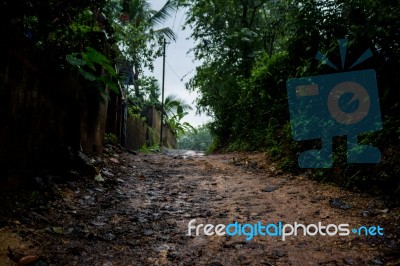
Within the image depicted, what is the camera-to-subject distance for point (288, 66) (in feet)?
24.1

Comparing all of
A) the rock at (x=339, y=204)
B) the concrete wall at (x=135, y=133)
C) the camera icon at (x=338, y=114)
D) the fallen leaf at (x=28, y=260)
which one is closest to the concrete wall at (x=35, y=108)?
the fallen leaf at (x=28, y=260)

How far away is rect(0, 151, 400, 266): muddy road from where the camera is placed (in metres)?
2.40

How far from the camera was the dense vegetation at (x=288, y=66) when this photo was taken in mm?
4105

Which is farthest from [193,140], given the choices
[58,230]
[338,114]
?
[58,230]

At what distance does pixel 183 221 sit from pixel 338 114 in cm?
322

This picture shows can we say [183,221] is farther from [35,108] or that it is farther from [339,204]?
[35,108]

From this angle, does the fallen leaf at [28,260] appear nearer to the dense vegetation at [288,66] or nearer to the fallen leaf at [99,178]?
the fallen leaf at [99,178]

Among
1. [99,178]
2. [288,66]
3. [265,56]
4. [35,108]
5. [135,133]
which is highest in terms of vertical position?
[265,56]

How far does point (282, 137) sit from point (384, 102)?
93.8 inches

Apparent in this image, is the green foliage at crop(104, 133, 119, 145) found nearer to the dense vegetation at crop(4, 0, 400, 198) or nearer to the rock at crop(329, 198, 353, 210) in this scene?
the dense vegetation at crop(4, 0, 400, 198)

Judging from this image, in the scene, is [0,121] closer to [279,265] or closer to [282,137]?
[279,265]

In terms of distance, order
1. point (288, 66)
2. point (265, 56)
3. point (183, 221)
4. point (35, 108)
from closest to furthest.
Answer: point (183, 221)
point (35, 108)
point (288, 66)
point (265, 56)

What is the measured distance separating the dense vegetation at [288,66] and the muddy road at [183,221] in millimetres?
578

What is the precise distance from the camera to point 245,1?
11781 millimetres
